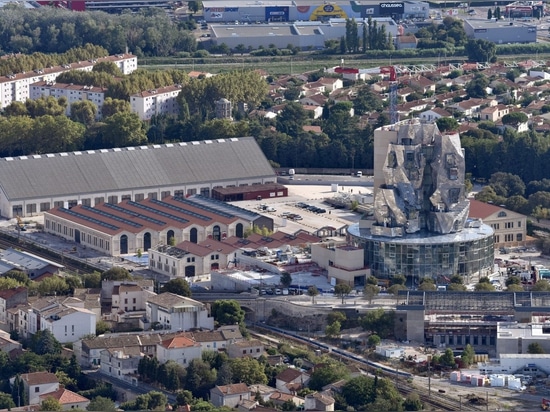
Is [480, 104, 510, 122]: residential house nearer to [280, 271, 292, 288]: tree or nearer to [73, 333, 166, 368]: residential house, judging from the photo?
[280, 271, 292, 288]: tree

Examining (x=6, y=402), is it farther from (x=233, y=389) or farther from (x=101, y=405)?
(x=233, y=389)

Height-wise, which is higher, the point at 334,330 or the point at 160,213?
the point at 160,213

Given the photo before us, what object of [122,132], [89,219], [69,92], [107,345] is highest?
[69,92]

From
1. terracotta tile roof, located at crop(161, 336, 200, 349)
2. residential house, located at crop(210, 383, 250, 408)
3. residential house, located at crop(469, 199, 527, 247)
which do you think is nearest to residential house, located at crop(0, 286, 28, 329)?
terracotta tile roof, located at crop(161, 336, 200, 349)

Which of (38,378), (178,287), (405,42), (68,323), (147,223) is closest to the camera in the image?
(38,378)

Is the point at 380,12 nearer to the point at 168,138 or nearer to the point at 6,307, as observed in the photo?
the point at 168,138

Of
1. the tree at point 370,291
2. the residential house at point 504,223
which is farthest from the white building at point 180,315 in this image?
the residential house at point 504,223

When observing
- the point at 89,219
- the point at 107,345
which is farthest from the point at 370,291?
the point at 89,219
